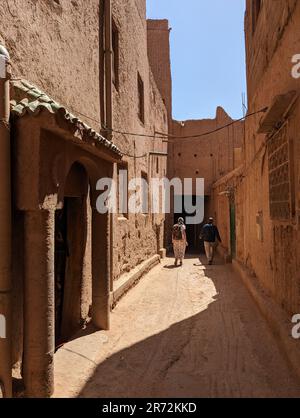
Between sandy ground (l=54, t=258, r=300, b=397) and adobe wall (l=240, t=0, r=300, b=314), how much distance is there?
76 centimetres

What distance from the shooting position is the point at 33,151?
368 cm

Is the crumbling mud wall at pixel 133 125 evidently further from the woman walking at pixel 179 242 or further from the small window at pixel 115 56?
the woman walking at pixel 179 242

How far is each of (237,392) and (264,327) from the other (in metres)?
2.25

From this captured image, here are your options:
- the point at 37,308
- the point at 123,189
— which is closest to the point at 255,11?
the point at 123,189

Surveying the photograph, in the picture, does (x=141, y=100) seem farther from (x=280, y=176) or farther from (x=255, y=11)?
(x=280, y=176)

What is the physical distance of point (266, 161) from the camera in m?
7.07

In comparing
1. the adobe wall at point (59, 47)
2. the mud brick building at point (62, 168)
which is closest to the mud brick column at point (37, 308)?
the mud brick building at point (62, 168)

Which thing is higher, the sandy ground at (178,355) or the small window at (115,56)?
the small window at (115,56)

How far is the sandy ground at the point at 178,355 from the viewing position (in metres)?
4.22

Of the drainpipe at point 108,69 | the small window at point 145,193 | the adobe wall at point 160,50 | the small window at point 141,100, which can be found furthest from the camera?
the adobe wall at point 160,50

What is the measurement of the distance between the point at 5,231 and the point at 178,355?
297cm

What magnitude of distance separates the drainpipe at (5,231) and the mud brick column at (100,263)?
261cm

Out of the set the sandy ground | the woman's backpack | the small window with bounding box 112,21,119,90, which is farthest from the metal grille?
the woman's backpack

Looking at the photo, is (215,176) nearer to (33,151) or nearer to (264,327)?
(264,327)
